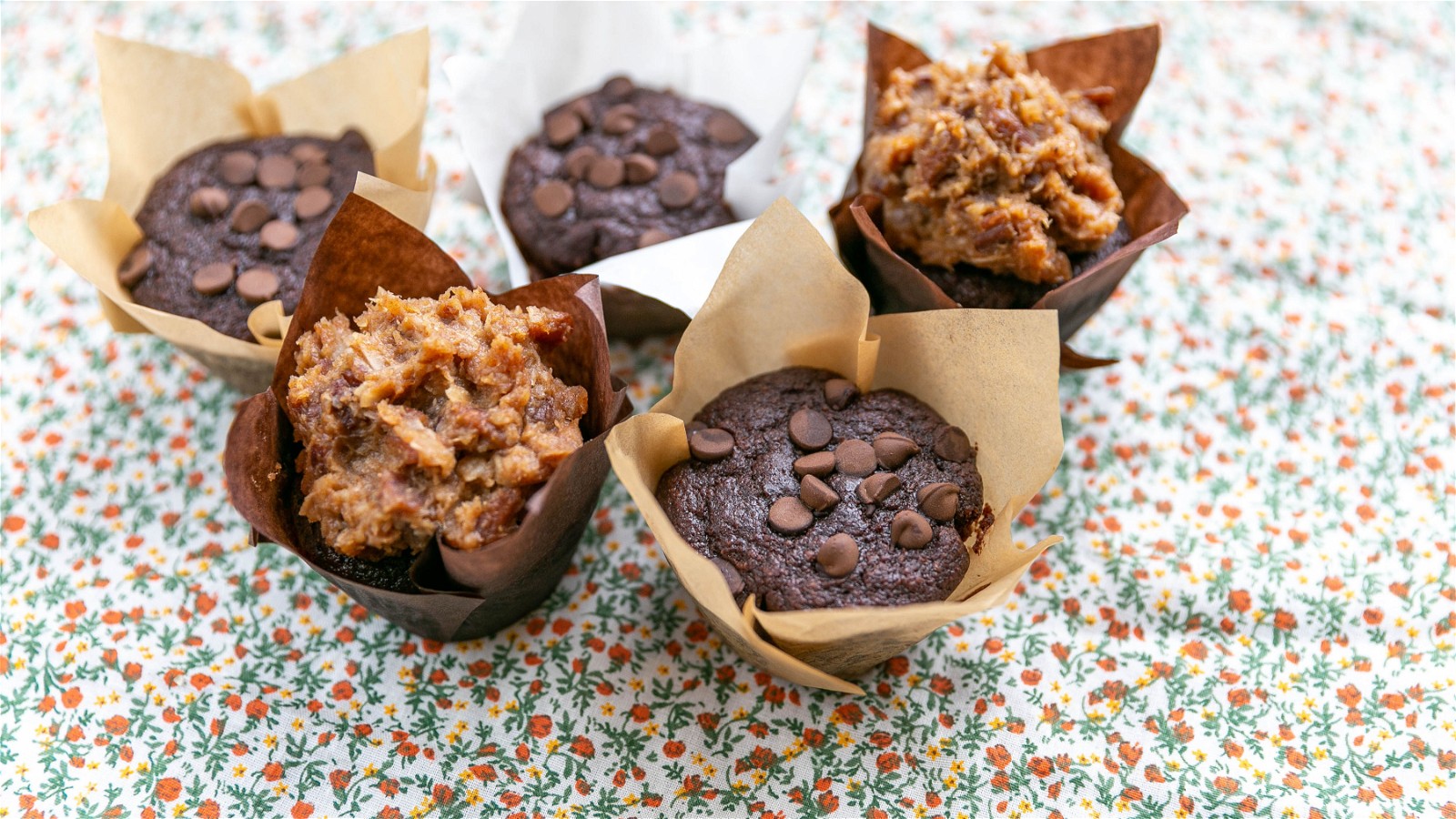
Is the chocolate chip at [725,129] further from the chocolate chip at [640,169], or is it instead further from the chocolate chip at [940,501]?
the chocolate chip at [940,501]

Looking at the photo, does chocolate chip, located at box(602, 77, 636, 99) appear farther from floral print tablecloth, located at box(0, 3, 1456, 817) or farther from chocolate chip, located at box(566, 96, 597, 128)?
floral print tablecloth, located at box(0, 3, 1456, 817)

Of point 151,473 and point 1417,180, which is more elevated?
point 1417,180

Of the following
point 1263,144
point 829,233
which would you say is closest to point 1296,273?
point 1263,144

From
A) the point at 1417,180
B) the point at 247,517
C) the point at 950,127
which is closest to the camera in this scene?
the point at 247,517

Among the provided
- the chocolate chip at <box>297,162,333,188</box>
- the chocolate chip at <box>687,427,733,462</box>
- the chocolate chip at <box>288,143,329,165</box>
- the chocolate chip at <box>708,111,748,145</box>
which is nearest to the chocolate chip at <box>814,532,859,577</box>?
the chocolate chip at <box>687,427,733,462</box>

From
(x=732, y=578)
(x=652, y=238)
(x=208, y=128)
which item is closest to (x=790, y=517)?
(x=732, y=578)

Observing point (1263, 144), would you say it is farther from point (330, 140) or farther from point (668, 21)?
point (330, 140)

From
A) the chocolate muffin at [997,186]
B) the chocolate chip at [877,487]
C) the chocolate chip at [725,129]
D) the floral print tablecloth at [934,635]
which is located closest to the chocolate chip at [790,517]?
the chocolate chip at [877,487]

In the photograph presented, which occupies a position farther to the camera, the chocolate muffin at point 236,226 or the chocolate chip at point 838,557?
the chocolate muffin at point 236,226
